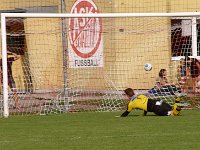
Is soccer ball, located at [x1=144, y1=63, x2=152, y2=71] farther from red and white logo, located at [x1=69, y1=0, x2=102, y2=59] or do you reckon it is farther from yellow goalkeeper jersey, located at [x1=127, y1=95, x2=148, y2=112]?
yellow goalkeeper jersey, located at [x1=127, y1=95, x2=148, y2=112]

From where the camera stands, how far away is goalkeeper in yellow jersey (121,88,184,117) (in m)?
18.8

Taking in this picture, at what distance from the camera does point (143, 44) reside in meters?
26.5

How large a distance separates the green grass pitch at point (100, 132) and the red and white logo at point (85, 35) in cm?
315

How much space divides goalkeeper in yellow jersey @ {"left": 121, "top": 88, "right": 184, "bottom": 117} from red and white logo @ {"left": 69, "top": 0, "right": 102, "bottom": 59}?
13.8 feet

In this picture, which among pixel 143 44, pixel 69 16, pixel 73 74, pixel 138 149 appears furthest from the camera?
pixel 143 44

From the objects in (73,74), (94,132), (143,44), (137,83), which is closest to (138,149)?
(94,132)

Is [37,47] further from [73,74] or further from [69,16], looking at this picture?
[69,16]

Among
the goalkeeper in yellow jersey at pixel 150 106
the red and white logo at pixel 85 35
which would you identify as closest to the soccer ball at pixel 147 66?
the red and white logo at pixel 85 35

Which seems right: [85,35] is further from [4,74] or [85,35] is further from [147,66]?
[4,74]

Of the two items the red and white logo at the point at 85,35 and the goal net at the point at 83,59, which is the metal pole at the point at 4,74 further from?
the red and white logo at the point at 85,35

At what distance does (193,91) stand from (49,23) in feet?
15.3

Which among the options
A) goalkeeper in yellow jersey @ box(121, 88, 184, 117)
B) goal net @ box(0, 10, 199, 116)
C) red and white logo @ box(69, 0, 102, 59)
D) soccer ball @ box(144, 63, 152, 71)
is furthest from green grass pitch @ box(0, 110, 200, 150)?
soccer ball @ box(144, 63, 152, 71)

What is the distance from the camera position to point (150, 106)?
19.0 m

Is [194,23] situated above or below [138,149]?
above
